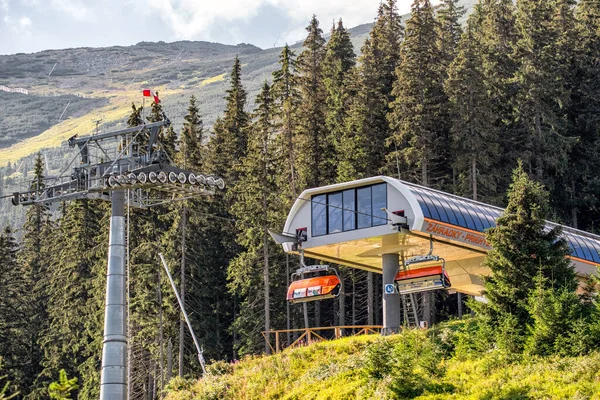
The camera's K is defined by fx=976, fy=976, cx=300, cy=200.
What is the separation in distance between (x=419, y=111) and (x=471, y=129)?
10.0 ft

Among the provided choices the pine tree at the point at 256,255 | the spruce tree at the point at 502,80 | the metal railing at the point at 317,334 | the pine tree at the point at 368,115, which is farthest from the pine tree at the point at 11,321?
the spruce tree at the point at 502,80

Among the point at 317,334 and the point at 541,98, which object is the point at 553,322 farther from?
the point at 541,98

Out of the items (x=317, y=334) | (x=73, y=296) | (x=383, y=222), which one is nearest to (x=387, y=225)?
(x=383, y=222)

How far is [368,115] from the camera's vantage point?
190 ft

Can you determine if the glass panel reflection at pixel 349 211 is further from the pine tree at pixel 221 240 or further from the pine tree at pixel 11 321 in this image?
the pine tree at pixel 11 321

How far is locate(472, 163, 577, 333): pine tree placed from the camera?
30000 mm

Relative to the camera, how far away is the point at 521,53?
2467 inches

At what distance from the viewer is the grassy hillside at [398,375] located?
86.0ft

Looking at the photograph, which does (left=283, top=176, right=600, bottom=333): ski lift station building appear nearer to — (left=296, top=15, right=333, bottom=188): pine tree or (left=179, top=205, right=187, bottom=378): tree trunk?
(left=179, top=205, right=187, bottom=378): tree trunk

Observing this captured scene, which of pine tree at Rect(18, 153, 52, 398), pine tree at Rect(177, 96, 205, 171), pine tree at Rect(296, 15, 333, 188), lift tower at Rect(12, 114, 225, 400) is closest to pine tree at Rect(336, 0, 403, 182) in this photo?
pine tree at Rect(296, 15, 333, 188)

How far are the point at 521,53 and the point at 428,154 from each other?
1344cm

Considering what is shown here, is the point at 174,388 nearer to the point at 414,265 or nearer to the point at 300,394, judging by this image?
the point at 300,394

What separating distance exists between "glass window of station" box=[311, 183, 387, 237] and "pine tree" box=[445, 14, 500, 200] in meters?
15.2

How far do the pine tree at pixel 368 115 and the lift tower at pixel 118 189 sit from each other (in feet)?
59.5
